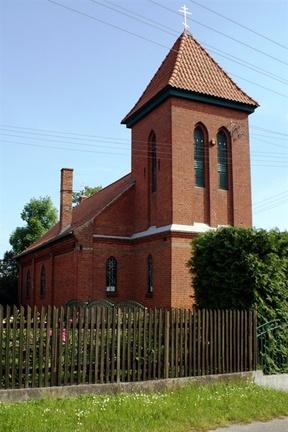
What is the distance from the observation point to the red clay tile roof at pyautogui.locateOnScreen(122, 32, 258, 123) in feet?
68.1

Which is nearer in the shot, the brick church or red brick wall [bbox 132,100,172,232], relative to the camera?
the brick church

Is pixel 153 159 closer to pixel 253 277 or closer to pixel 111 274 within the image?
pixel 111 274

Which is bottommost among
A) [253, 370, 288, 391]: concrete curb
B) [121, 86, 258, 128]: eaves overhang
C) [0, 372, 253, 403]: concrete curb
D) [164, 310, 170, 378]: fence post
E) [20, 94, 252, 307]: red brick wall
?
[253, 370, 288, 391]: concrete curb

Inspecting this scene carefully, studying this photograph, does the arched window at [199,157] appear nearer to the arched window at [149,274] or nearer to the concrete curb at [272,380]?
the arched window at [149,274]

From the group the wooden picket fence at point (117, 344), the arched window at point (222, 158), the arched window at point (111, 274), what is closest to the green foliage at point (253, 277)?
the wooden picket fence at point (117, 344)

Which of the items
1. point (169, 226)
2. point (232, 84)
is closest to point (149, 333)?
point (169, 226)

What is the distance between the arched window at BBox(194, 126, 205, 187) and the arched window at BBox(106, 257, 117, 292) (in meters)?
5.20

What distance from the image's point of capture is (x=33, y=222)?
151ft

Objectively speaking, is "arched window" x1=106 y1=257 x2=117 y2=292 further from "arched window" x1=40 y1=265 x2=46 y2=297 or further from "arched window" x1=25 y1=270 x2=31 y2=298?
"arched window" x1=25 y1=270 x2=31 y2=298

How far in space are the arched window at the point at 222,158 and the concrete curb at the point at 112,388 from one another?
12179 mm

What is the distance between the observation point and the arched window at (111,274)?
72.2 feet

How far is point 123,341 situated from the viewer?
352 inches

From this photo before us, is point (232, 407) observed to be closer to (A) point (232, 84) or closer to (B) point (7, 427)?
(B) point (7, 427)

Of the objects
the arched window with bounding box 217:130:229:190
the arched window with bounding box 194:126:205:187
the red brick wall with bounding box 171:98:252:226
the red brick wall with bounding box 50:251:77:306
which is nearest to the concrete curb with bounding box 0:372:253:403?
the red brick wall with bounding box 171:98:252:226
